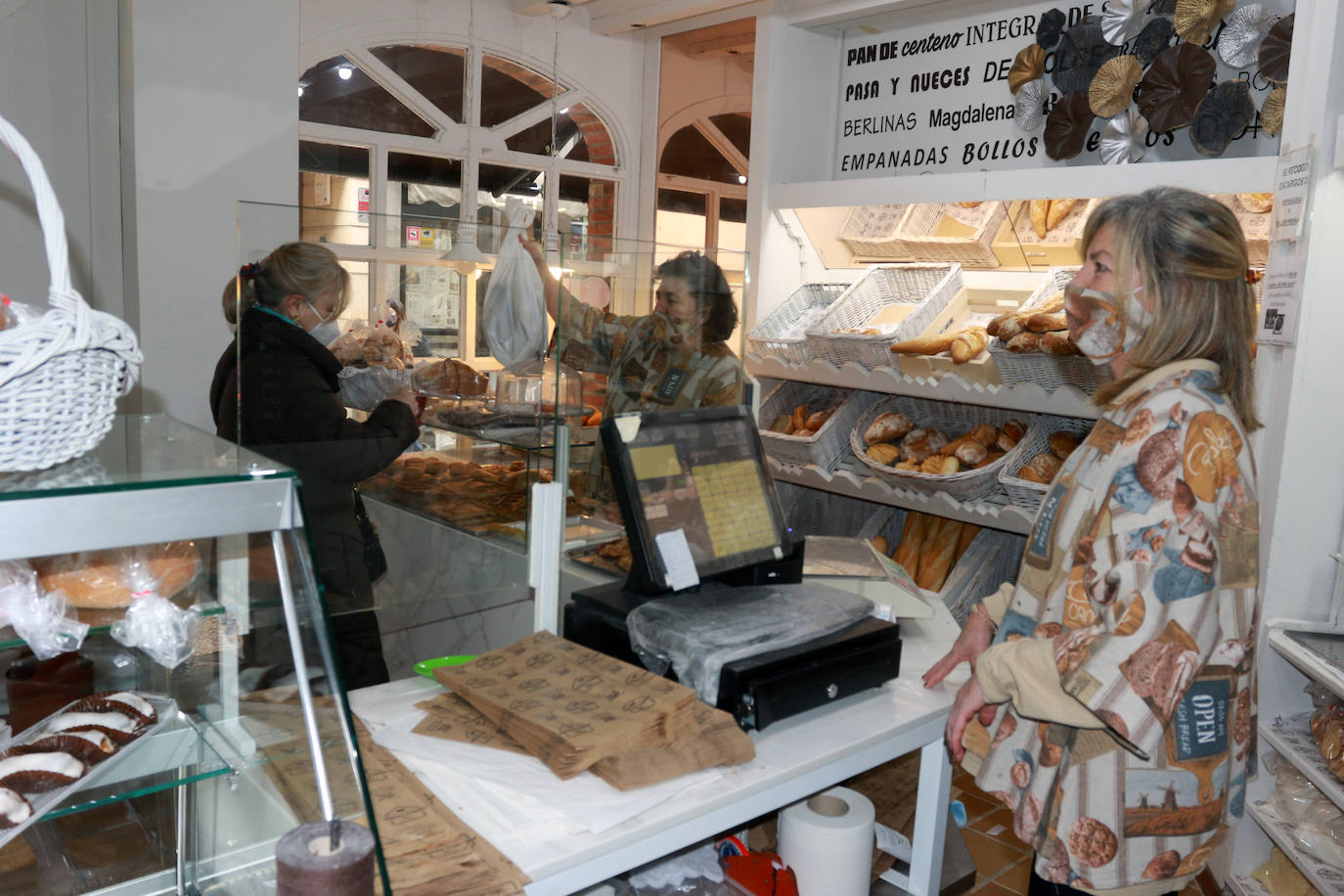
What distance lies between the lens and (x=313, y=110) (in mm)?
5203

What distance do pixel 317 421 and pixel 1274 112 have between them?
2.75 metres

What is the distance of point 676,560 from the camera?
5.49ft

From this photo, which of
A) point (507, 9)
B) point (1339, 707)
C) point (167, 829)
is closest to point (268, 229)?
point (167, 829)

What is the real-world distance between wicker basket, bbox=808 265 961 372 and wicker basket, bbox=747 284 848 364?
0.42 feet

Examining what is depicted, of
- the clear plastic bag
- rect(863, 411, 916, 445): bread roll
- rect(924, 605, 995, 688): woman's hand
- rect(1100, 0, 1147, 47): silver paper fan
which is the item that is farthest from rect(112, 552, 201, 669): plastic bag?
rect(1100, 0, 1147, 47): silver paper fan

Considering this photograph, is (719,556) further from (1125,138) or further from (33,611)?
(1125,138)

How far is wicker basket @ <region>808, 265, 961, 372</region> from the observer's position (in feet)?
11.2

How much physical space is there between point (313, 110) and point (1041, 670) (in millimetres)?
4893

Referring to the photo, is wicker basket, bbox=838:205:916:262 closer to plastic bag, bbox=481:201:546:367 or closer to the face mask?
plastic bag, bbox=481:201:546:367

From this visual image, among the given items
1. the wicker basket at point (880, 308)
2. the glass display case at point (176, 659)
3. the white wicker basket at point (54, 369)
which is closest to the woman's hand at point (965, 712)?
the glass display case at point (176, 659)

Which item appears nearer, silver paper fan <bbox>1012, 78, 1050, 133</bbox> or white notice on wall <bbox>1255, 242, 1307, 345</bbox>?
white notice on wall <bbox>1255, 242, 1307, 345</bbox>

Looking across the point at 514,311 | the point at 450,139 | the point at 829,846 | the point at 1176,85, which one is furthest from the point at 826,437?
the point at 450,139

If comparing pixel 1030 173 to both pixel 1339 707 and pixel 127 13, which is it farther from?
pixel 127 13

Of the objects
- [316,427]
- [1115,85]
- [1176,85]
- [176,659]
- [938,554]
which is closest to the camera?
[176,659]
